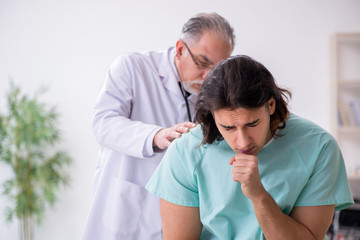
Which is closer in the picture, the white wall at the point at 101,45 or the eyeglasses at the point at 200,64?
the eyeglasses at the point at 200,64

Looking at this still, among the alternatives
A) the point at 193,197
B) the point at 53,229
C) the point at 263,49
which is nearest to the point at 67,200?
the point at 53,229

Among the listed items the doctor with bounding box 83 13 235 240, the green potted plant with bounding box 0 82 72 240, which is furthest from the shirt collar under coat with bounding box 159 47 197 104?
the green potted plant with bounding box 0 82 72 240

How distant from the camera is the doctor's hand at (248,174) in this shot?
3.31ft

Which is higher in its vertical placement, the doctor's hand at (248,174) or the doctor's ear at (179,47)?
the doctor's ear at (179,47)

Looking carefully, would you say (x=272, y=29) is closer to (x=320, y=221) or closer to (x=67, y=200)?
(x=67, y=200)

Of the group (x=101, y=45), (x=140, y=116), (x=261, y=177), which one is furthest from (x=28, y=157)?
(x=261, y=177)

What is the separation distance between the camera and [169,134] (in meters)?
1.31

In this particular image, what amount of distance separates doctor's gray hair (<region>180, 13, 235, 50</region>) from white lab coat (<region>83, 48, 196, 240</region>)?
167 millimetres

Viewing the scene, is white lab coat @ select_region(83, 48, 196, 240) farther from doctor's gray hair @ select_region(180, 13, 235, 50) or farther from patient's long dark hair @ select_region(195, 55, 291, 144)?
patient's long dark hair @ select_region(195, 55, 291, 144)

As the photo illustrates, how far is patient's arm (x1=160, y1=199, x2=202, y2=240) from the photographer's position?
1.18 m

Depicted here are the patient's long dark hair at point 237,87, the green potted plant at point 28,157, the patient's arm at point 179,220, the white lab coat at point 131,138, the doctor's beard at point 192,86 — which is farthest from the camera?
the green potted plant at point 28,157

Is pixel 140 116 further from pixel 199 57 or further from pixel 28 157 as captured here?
pixel 28 157

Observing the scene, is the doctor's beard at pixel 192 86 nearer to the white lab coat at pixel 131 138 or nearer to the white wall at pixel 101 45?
the white lab coat at pixel 131 138

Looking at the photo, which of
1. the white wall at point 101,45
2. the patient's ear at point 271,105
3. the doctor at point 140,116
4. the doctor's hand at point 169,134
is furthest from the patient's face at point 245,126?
the white wall at point 101,45
